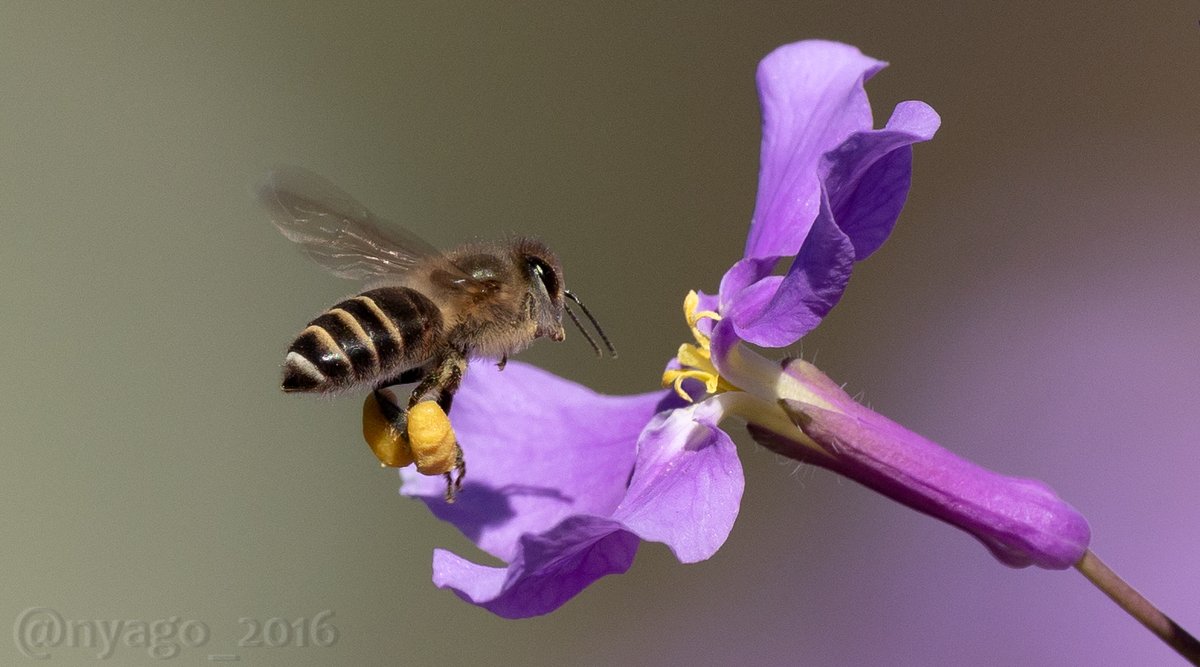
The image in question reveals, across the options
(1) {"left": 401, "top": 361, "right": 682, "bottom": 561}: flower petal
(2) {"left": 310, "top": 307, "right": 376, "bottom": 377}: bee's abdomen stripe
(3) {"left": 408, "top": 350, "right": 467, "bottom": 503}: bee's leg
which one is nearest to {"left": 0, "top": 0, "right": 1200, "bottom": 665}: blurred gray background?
(1) {"left": 401, "top": 361, "right": 682, "bottom": 561}: flower petal

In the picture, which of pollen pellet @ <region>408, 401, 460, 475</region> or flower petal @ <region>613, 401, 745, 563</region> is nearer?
flower petal @ <region>613, 401, 745, 563</region>

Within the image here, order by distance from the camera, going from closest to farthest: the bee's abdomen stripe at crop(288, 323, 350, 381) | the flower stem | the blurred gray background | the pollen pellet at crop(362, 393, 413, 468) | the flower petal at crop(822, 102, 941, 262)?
1. the flower stem
2. the flower petal at crop(822, 102, 941, 262)
3. the bee's abdomen stripe at crop(288, 323, 350, 381)
4. the pollen pellet at crop(362, 393, 413, 468)
5. the blurred gray background

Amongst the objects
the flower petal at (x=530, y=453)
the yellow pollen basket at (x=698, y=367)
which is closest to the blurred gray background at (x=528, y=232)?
the flower petal at (x=530, y=453)

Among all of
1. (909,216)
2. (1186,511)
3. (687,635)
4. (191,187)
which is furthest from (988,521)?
(191,187)

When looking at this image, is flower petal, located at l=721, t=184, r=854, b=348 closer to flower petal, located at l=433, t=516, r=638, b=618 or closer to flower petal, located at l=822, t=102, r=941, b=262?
flower petal, located at l=822, t=102, r=941, b=262

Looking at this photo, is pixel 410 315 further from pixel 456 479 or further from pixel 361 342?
pixel 456 479

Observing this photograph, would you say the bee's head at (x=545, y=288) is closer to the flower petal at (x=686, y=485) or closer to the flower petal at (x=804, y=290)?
the flower petal at (x=686, y=485)
